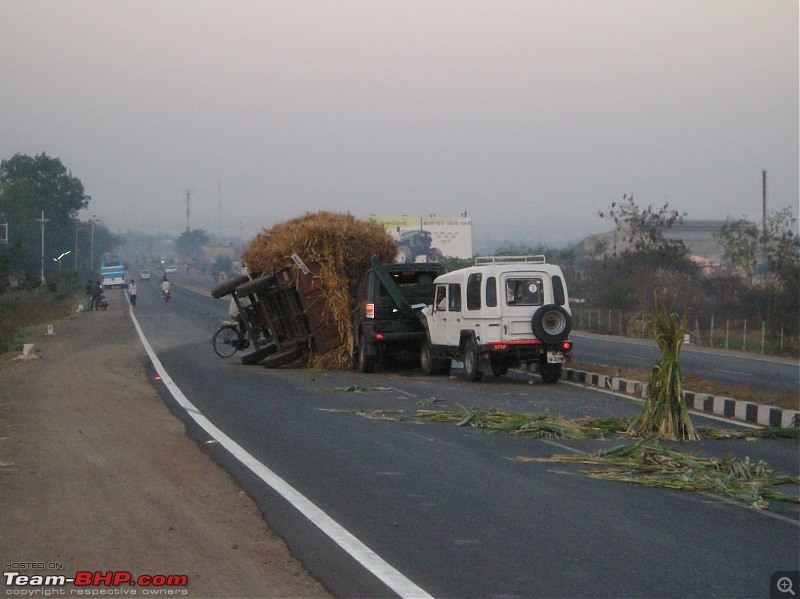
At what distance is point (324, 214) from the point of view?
2150 cm

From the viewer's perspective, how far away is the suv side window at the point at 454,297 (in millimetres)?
18392

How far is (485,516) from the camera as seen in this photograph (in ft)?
24.1

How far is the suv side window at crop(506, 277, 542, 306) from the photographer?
17703 mm

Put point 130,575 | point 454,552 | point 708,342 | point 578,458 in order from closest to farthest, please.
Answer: point 130,575 < point 454,552 < point 578,458 < point 708,342

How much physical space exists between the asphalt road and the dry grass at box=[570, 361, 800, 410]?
9.23 feet

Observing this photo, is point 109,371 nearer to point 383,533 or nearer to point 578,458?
point 578,458

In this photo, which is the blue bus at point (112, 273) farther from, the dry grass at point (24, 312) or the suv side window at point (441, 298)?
the suv side window at point (441, 298)

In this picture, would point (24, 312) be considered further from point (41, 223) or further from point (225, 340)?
point (225, 340)

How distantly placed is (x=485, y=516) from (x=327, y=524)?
1293 mm

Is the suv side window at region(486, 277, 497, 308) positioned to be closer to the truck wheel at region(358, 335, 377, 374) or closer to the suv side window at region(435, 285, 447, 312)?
the suv side window at region(435, 285, 447, 312)

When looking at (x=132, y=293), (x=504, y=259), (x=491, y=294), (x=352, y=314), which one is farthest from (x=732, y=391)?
(x=132, y=293)

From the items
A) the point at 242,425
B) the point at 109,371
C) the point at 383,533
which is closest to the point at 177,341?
the point at 109,371

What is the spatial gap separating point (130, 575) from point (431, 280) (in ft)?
50.8

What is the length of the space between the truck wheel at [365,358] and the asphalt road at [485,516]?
19.1ft
